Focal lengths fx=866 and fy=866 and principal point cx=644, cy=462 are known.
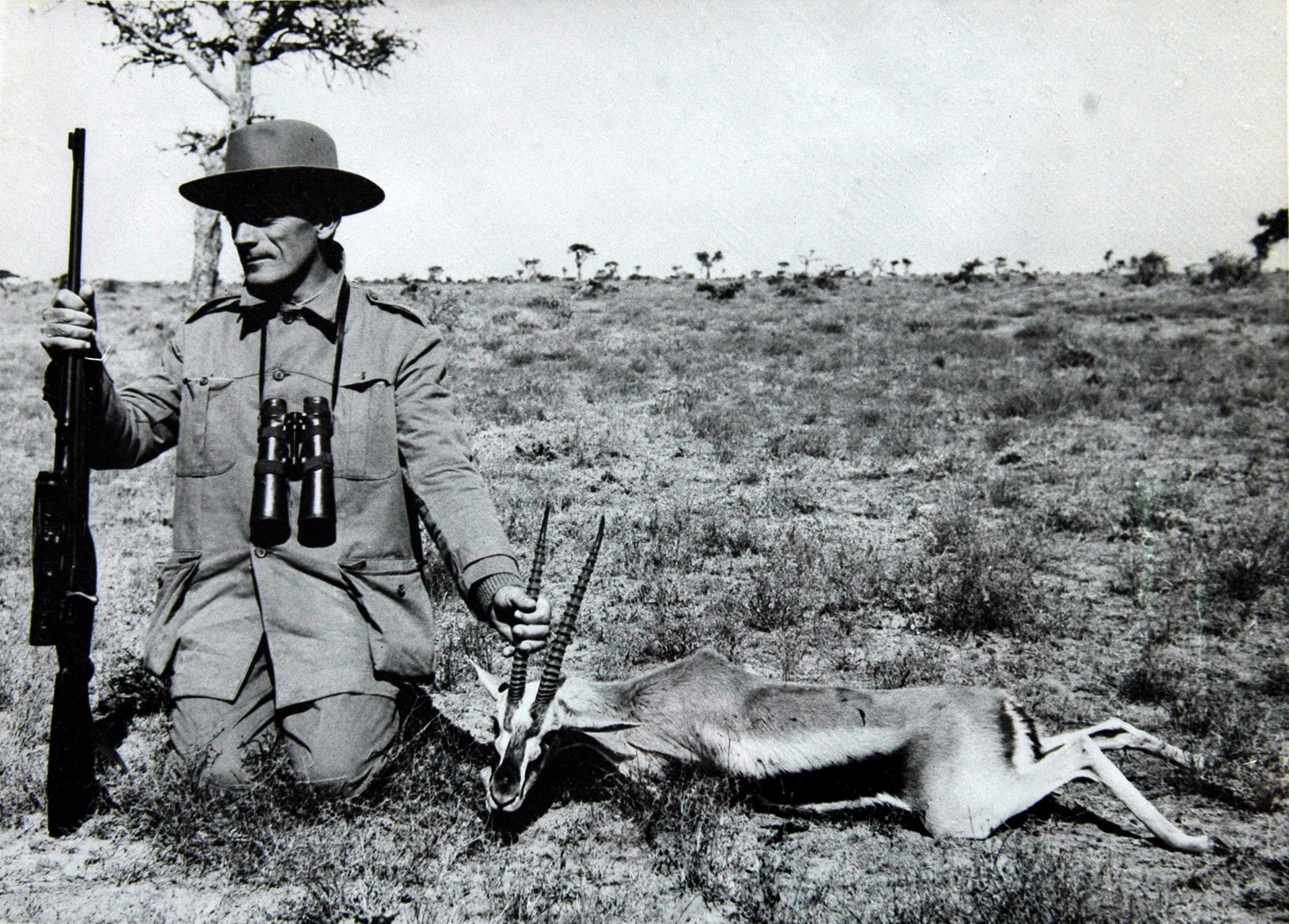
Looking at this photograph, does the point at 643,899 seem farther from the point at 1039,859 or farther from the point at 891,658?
the point at 891,658

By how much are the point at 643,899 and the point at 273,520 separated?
6.64 ft

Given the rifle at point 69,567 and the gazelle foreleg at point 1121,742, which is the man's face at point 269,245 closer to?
the rifle at point 69,567

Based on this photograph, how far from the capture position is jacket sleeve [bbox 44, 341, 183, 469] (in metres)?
3.36

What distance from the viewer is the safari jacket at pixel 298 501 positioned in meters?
3.62

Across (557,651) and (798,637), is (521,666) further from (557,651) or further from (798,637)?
(798,637)

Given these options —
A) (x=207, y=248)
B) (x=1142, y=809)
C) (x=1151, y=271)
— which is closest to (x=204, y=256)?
(x=207, y=248)

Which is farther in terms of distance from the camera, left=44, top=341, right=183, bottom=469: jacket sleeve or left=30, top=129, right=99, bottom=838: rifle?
left=44, top=341, right=183, bottom=469: jacket sleeve

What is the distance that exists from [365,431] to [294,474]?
0.36 meters

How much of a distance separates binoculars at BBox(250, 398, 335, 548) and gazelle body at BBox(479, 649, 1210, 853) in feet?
3.25

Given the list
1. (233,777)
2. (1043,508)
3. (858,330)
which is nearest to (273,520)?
(233,777)

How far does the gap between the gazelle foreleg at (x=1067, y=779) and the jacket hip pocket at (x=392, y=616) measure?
2459mm

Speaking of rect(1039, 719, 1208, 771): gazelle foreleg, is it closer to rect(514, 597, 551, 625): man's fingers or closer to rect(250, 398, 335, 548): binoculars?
rect(514, 597, 551, 625): man's fingers

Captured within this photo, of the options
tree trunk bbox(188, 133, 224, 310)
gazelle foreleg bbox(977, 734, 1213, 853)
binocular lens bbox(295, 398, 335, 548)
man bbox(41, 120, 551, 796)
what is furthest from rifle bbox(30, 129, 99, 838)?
tree trunk bbox(188, 133, 224, 310)

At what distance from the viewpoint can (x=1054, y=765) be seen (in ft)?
11.3
